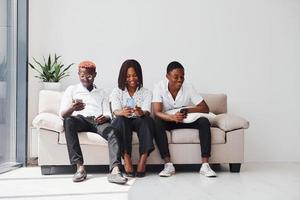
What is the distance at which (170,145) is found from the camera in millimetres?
3279

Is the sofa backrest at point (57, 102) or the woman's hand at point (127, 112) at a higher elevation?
the sofa backrest at point (57, 102)

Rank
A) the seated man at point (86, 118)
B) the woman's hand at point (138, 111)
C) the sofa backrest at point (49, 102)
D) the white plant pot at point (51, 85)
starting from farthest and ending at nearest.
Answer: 1. the white plant pot at point (51, 85)
2. the sofa backrest at point (49, 102)
3. the woman's hand at point (138, 111)
4. the seated man at point (86, 118)

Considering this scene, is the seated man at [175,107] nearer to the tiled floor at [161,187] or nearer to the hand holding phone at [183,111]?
the hand holding phone at [183,111]

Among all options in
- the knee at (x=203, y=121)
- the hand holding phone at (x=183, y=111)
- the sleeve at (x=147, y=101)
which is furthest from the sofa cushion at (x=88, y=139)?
the knee at (x=203, y=121)

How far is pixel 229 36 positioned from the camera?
416cm

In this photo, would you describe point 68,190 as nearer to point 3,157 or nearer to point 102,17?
point 3,157

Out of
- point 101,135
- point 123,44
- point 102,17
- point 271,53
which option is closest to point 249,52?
point 271,53

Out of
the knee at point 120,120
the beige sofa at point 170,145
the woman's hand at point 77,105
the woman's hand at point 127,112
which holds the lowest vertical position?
the beige sofa at point 170,145

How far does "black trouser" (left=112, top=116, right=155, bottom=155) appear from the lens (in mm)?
3104

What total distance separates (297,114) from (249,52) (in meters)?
0.87

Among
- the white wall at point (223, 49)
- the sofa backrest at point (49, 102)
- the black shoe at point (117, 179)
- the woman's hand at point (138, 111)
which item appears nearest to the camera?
the black shoe at point (117, 179)

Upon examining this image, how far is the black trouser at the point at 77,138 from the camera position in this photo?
2973 mm

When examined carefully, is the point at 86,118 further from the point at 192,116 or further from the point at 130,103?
the point at 192,116

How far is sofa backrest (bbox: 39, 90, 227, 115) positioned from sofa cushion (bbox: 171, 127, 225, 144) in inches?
19.7
